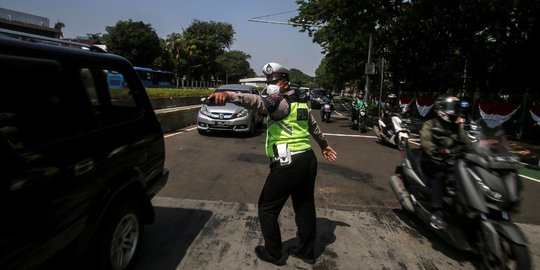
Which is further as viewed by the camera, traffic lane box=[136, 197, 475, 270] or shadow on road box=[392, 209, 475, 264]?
shadow on road box=[392, 209, 475, 264]

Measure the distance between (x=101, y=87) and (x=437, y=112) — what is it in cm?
328

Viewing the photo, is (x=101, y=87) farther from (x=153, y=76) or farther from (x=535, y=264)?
(x=153, y=76)

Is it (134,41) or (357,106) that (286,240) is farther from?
(134,41)

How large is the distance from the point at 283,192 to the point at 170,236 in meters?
1.46

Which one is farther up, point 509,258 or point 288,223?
point 509,258

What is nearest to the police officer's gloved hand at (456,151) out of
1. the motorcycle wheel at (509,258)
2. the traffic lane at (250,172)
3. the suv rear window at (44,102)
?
the motorcycle wheel at (509,258)

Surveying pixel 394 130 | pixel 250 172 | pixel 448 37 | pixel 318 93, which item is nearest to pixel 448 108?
pixel 250 172

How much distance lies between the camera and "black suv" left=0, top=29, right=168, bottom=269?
2090mm

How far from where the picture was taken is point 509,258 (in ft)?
10.3

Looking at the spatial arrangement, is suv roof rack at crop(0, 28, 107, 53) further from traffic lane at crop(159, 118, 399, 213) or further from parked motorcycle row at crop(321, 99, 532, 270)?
parked motorcycle row at crop(321, 99, 532, 270)

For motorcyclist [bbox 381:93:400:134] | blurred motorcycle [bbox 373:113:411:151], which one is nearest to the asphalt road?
blurred motorcycle [bbox 373:113:411:151]

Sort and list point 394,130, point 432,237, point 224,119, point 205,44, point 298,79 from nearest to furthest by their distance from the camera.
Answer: point 432,237, point 298,79, point 394,130, point 224,119, point 205,44

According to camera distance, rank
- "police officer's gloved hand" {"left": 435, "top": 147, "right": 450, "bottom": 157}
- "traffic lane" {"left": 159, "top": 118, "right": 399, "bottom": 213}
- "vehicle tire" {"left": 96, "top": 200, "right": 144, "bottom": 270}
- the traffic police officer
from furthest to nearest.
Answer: "traffic lane" {"left": 159, "top": 118, "right": 399, "bottom": 213}, "police officer's gloved hand" {"left": 435, "top": 147, "right": 450, "bottom": 157}, the traffic police officer, "vehicle tire" {"left": 96, "top": 200, "right": 144, "bottom": 270}

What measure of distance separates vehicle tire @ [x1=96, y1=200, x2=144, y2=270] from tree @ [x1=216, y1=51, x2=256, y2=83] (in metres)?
94.4
